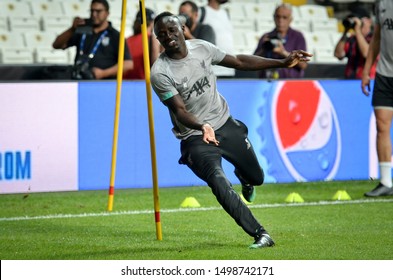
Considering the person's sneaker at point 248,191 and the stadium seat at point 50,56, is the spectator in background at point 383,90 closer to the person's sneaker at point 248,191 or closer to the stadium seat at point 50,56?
the person's sneaker at point 248,191

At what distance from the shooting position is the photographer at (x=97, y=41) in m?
15.0

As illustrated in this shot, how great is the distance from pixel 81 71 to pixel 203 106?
4.89m

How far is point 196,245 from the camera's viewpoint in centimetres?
988

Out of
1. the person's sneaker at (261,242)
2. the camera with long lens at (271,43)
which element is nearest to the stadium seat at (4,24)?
the camera with long lens at (271,43)

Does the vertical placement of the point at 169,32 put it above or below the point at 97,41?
above

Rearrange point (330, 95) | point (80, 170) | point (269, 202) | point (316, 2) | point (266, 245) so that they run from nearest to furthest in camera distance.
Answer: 1. point (266, 245)
2. point (269, 202)
3. point (80, 170)
4. point (330, 95)
5. point (316, 2)

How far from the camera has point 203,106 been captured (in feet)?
33.0

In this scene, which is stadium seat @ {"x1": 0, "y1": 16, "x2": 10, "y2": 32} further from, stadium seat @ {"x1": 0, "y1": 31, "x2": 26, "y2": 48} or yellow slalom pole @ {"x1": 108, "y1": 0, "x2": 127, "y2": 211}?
yellow slalom pole @ {"x1": 108, "y1": 0, "x2": 127, "y2": 211}

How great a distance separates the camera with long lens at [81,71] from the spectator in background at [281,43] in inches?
101

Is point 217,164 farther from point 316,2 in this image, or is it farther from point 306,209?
point 316,2

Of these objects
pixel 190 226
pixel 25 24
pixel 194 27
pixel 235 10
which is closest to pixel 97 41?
pixel 194 27

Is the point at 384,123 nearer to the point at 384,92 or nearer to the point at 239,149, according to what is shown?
the point at 384,92
